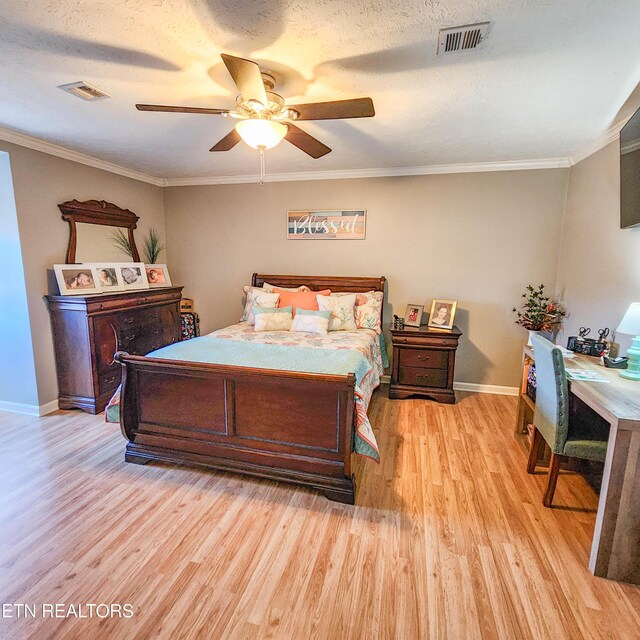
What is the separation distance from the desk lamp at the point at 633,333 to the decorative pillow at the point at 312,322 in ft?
7.55

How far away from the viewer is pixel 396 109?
8.05 feet

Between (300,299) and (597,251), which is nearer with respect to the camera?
(597,251)

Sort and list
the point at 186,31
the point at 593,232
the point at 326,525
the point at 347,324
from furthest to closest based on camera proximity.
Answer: the point at 347,324 < the point at 593,232 < the point at 326,525 < the point at 186,31

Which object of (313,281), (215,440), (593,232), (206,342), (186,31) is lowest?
(215,440)

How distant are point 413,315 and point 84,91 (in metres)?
3.47

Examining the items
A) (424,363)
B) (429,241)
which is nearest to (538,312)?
(424,363)

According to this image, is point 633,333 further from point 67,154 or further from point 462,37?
point 67,154

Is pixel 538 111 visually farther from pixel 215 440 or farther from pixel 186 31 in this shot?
pixel 215 440

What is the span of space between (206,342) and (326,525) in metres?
1.78

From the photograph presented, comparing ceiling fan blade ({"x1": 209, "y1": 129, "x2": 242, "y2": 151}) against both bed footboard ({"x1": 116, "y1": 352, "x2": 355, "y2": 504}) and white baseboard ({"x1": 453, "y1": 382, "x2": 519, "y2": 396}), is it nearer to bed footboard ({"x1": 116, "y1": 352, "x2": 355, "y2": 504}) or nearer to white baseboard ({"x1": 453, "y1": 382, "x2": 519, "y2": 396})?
bed footboard ({"x1": 116, "y1": 352, "x2": 355, "y2": 504})

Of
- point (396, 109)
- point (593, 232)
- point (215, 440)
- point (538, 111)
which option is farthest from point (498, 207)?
point (215, 440)

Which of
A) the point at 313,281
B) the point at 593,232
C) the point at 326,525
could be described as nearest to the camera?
the point at 326,525

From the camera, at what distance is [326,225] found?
14.2ft

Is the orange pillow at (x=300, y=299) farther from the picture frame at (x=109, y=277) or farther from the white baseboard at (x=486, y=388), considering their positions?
the white baseboard at (x=486, y=388)
